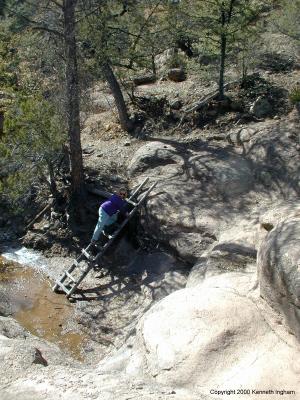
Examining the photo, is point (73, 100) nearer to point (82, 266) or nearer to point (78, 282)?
point (82, 266)

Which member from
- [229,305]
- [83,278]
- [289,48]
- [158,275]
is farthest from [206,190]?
[289,48]

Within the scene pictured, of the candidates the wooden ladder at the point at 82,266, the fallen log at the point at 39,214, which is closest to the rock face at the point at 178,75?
the wooden ladder at the point at 82,266

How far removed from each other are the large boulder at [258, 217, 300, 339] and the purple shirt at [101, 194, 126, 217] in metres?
4.76

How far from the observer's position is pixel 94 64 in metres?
14.6

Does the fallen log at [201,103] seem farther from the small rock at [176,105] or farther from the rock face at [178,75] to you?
the rock face at [178,75]

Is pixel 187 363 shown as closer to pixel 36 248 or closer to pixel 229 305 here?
pixel 229 305

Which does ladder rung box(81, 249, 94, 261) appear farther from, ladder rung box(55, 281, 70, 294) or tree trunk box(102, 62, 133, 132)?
tree trunk box(102, 62, 133, 132)

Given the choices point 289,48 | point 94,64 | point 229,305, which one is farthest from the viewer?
point 289,48

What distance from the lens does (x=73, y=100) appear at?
11789 millimetres

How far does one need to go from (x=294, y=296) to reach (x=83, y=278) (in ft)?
19.6

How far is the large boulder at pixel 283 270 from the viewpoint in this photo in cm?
627

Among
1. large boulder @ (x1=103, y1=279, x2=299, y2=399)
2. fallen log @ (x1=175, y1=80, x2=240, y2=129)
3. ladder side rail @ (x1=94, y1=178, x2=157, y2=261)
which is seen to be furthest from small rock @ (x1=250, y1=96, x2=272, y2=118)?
large boulder @ (x1=103, y1=279, x2=299, y2=399)

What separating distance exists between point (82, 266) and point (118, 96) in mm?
6131

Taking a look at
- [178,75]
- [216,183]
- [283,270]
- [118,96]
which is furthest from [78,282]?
[178,75]
